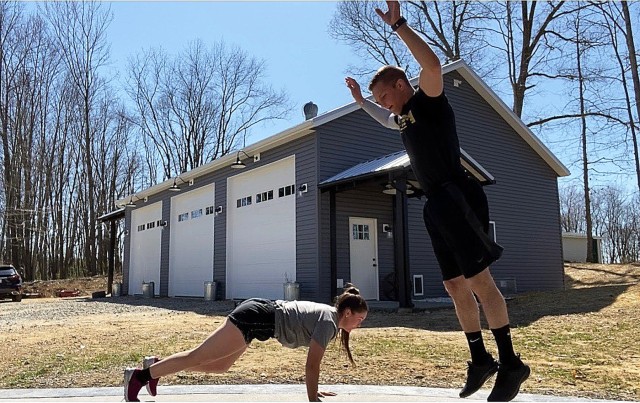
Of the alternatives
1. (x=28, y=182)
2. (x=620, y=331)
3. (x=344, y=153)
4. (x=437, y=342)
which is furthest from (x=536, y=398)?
(x=28, y=182)

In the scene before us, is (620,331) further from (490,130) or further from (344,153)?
(490,130)

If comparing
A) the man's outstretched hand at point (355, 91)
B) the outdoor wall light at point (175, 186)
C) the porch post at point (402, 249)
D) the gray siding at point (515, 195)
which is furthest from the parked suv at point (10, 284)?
the man's outstretched hand at point (355, 91)

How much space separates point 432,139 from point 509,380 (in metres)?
1.18

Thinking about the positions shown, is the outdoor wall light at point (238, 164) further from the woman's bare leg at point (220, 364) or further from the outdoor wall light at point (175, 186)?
the woman's bare leg at point (220, 364)

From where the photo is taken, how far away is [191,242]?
18.3 meters

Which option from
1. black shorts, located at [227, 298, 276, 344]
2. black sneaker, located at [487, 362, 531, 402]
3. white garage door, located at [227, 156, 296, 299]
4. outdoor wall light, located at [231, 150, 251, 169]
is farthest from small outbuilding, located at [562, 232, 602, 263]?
black sneaker, located at [487, 362, 531, 402]

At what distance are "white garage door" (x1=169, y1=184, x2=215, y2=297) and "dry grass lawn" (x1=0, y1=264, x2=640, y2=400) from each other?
20.2 ft

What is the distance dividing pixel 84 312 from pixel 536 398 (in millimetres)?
11708

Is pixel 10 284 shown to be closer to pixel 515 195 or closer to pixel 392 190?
pixel 392 190

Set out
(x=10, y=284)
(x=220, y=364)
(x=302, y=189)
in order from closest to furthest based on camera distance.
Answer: (x=220, y=364)
(x=302, y=189)
(x=10, y=284)

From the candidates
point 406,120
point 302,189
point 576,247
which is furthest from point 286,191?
point 576,247

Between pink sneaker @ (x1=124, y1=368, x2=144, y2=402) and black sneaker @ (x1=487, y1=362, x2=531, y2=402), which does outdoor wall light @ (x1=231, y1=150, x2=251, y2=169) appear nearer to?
pink sneaker @ (x1=124, y1=368, x2=144, y2=402)

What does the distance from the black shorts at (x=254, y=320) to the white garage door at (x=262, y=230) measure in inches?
394

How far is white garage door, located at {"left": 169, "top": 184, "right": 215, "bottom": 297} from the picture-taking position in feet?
56.8
